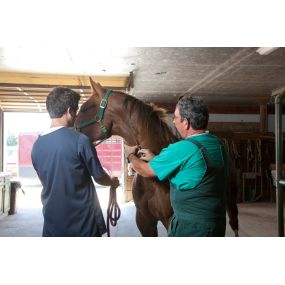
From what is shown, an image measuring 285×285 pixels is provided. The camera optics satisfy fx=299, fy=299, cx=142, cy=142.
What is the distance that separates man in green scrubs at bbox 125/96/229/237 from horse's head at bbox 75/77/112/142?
1.36ft

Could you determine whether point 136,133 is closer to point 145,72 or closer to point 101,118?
point 101,118

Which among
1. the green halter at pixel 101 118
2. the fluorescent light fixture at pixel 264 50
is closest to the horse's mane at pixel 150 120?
the green halter at pixel 101 118

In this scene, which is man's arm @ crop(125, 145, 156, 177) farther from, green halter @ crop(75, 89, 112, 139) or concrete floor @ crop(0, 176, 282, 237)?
concrete floor @ crop(0, 176, 282, 237)

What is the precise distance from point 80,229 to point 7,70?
4.34 feet

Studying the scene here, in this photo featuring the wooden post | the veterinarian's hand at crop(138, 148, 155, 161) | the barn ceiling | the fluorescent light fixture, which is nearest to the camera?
the veterinarian's hand at crop(138, 148, 155, 161)

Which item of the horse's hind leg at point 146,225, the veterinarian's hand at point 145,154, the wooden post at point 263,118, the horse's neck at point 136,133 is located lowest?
the horse's hind leg at point 146,225

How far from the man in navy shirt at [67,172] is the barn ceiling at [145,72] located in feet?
1.70

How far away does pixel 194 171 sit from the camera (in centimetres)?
120

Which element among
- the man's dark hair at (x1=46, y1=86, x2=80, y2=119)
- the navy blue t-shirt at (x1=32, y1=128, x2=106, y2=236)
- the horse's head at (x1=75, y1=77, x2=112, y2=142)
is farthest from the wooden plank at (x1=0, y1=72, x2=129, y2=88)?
Result: the navy blue t-shirt at (x1=32, y1=128, x2=106, y2=236)

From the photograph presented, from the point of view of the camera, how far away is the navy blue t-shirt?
3.92ft

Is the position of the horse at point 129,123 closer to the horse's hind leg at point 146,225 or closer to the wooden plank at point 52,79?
the horse's hind leg at point 146,225

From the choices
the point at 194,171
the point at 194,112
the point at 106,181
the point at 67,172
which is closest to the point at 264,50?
the point at 194,112

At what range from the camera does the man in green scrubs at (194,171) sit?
3.94ft

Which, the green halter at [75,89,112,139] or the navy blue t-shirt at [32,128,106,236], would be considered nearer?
the navy blue t-shirt at [32,128,106,236]
